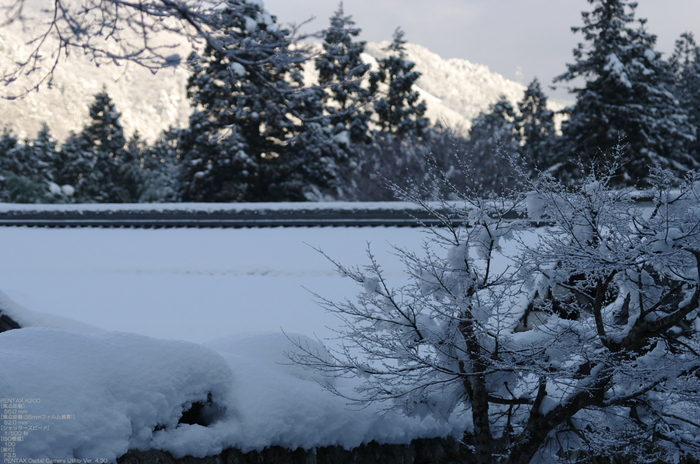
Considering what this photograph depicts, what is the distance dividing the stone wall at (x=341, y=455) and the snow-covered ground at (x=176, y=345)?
0.22 feet

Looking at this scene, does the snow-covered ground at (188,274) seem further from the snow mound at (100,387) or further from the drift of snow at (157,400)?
the snow mound at (100,387)

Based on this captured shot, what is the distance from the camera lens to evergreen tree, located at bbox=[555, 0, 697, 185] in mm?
21812

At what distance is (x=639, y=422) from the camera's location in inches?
131

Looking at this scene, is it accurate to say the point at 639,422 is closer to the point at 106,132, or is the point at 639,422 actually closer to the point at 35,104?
the point at 106,132

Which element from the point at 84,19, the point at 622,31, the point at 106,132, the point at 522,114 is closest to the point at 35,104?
the point at 106,132

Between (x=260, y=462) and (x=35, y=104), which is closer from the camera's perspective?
(x=260, y=462)

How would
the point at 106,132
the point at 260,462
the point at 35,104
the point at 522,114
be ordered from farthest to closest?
the point at 35,104 → the point at 522,114 → the point at 106,132 → the point at 260,462

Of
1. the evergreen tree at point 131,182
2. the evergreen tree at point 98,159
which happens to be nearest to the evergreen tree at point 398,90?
the evergreen tree at point 131,182

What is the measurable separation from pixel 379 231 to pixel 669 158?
66.9 feet

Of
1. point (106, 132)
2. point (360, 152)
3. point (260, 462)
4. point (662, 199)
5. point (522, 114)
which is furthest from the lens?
point (522, 114)

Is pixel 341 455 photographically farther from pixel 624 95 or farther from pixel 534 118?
pixel 534 118

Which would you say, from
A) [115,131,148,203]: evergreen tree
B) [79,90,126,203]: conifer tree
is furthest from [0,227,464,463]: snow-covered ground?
[79,90,126,203]: conifer tree

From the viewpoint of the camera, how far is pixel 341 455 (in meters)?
3.69

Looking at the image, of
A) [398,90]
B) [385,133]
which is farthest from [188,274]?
[398,90]
